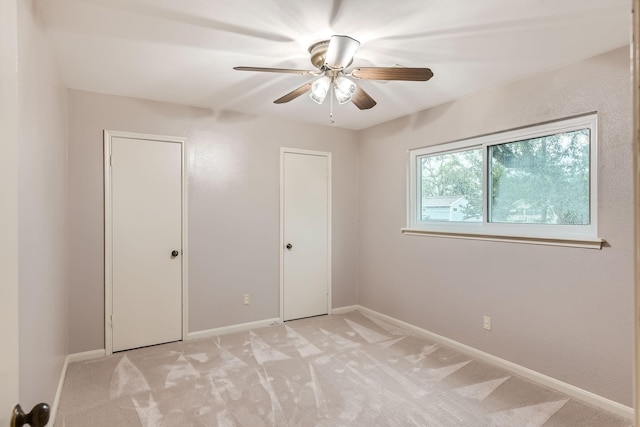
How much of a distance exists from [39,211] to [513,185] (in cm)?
329

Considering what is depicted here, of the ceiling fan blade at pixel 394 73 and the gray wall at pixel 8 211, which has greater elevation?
the ceiling fan blade at pixel 394 73

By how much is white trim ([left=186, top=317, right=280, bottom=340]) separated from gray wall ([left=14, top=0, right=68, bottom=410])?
1.15 meters

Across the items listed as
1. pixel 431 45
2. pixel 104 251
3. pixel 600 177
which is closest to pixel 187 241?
pixel 104 251

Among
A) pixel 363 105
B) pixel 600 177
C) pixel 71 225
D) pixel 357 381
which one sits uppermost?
pixel 363 105

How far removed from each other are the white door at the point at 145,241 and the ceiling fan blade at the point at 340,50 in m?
2.08

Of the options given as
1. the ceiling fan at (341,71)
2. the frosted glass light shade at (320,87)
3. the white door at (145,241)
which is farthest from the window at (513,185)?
the white door at (145,241)

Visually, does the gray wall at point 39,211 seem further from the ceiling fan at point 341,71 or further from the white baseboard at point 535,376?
the white baseboard at point 535,376

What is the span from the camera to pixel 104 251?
310 centimetres

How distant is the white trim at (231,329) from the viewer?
11.5 ft

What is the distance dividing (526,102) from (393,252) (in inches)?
78.4

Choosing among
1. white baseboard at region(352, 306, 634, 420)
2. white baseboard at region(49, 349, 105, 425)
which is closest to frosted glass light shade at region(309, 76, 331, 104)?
white baseboard at region(352, 306, 634, 420)

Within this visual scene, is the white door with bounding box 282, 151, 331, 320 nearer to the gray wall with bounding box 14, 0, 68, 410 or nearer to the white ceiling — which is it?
the white ceiling

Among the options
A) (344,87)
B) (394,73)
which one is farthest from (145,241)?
(394,73)

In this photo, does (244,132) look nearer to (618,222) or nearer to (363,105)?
(363,105)
